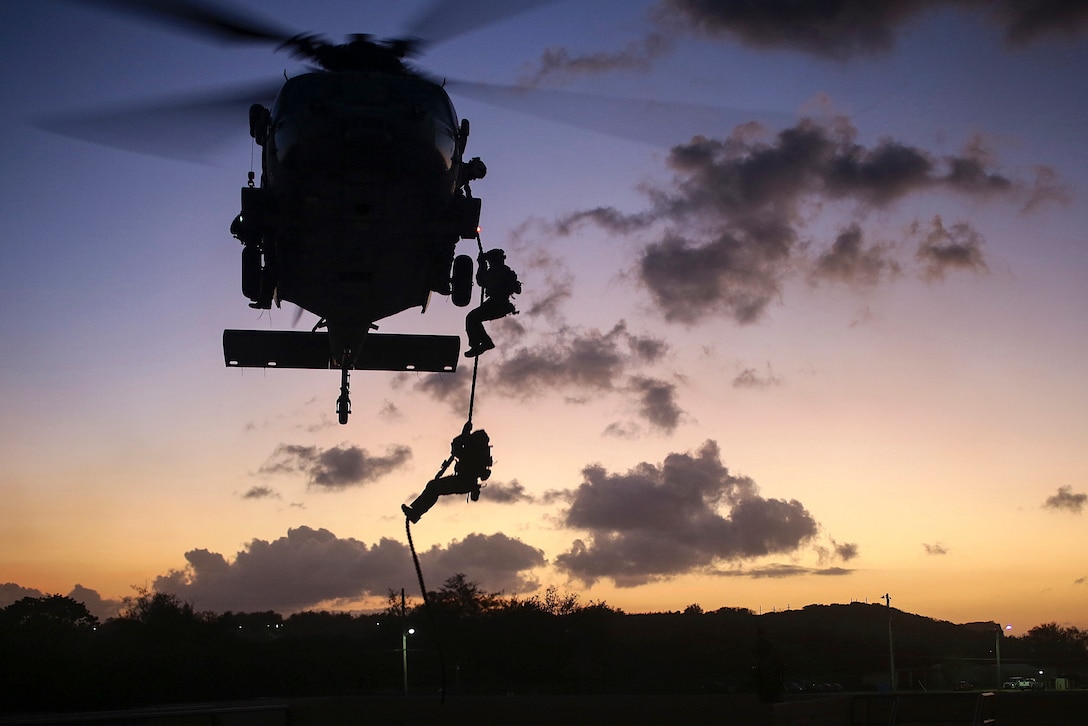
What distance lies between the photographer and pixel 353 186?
13242mm

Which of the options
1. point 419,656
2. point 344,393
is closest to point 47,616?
point 419,656

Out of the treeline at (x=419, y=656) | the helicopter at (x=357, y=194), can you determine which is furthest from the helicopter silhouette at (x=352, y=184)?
the treeline at (x=419, y=656)

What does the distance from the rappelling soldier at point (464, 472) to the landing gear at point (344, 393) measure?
3.04 meters

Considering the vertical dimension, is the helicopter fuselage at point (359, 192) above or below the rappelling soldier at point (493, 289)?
above

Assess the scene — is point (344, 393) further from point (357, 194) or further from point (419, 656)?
point (419, 656)

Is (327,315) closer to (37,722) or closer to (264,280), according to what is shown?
(264,280)

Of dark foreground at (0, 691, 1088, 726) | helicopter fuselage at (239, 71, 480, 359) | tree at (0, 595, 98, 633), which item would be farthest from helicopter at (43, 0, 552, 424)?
tree at (0, 595, 98, 633)

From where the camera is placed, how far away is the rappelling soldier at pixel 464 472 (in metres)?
13.0

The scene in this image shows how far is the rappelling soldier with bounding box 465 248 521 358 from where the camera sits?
529 inches

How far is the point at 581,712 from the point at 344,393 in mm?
6067

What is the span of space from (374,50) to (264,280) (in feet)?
11.3

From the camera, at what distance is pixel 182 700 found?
4681cm

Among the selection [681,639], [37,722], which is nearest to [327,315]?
[37,722]

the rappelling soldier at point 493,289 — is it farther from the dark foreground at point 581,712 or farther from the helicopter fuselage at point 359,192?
the dark foreground at point 581,712
